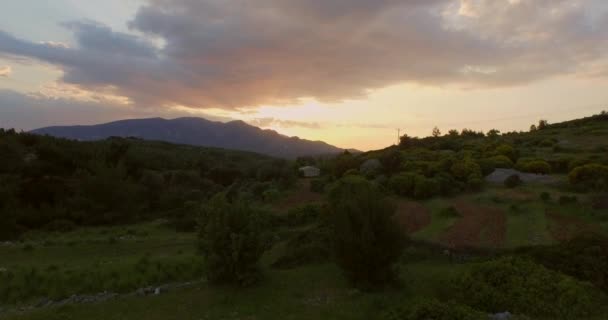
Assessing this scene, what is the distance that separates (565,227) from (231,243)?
1058 centimetres

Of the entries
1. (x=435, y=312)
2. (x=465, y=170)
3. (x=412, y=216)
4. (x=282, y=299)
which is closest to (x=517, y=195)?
(x=465, y=170)

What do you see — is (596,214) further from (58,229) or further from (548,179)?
(58,229)

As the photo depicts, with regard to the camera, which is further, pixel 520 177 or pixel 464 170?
pixel 464 170

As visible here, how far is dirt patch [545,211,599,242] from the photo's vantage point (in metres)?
13.9

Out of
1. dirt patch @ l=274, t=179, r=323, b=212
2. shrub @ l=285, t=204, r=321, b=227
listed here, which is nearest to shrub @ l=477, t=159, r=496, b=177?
dirt patch @ l=274, t=179, r=323, b=212

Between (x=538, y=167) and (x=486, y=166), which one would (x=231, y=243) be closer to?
(x=486, y=166)

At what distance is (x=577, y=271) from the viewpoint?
11.0 metres

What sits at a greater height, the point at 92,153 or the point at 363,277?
the point at 92,153

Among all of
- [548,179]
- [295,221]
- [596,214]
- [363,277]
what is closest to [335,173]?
[295,221]

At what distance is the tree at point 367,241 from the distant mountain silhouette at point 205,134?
137 metres

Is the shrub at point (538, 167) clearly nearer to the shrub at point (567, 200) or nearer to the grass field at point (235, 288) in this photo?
the grass field at point (235, 288)

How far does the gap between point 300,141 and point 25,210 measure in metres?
151

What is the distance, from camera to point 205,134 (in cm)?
18500

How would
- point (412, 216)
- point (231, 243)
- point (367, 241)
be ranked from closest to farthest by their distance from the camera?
point (367, 241), point (231, 243), point (412, 216)
